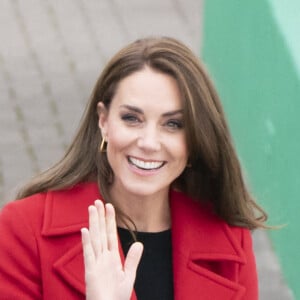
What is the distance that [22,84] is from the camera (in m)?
8.25

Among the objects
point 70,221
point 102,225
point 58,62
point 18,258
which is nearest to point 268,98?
point 58,62

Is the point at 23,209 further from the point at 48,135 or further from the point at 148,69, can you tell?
the point at 48,135

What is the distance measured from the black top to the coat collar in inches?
1.2

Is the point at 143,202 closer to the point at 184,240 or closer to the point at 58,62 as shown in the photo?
the point at 184,240

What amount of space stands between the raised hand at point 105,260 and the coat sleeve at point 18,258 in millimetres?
310

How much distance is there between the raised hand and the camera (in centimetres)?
353

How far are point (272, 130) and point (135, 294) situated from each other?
2.98 meters

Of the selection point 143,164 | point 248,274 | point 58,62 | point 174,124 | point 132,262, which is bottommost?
point 248,274

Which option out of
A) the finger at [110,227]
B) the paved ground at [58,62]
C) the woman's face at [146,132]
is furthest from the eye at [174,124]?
the paved ground at [58,62]

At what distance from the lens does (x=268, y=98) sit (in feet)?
22.4

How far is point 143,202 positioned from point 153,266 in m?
0.22

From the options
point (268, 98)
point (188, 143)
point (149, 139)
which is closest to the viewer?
point (149, 139)

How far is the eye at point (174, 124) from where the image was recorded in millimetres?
3797

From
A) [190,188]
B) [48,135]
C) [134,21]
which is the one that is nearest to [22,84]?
[48,135]
